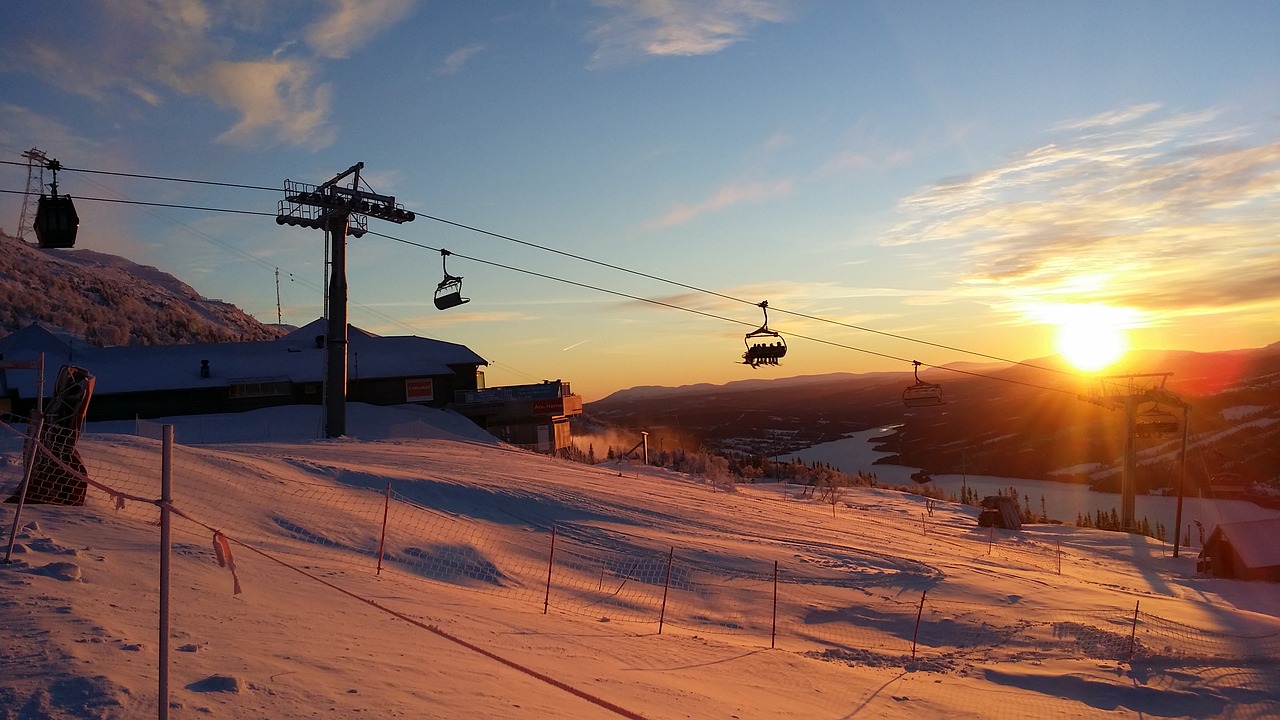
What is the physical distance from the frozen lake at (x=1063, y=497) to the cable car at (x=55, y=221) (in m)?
47.7

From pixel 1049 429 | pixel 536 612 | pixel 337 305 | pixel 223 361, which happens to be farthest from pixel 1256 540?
pixel 1049 429

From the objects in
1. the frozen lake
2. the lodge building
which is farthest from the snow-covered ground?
the frozen lake

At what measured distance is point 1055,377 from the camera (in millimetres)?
159000

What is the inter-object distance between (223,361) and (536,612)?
3867 cm

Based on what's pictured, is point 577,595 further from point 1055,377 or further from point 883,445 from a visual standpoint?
point 1055,377

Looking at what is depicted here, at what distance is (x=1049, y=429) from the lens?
101m

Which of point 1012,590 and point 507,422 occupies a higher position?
point 507,422

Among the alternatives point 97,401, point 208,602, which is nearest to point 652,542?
point 208,602

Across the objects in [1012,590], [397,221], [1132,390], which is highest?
[397,221]

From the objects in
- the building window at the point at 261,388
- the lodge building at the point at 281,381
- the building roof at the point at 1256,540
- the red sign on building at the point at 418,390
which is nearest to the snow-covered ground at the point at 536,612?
the building roof at the point at 1256,540

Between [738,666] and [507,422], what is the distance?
37.3m

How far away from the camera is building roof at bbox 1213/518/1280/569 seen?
30750 millimetres

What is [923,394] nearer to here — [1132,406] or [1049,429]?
[1132,406]

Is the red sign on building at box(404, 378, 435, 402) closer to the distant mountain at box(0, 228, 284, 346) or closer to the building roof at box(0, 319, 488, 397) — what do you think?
the building roof at box(0, 319, 488, 397)
